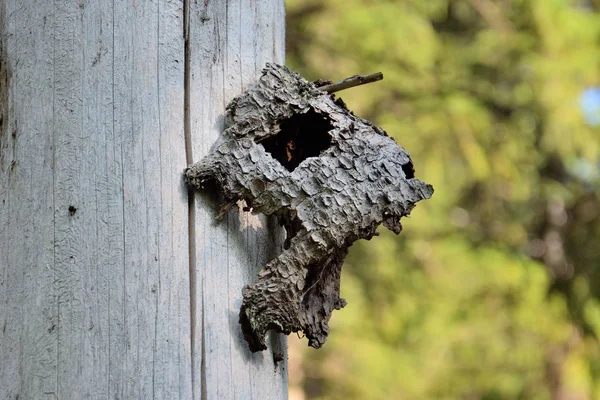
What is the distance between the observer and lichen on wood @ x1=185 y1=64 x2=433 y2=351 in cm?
150

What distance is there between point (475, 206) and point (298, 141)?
5.98 m

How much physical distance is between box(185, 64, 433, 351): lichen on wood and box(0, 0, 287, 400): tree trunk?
54 millimetres

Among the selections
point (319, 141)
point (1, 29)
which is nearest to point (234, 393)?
point (319, 141)

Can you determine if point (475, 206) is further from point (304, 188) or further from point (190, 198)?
point (190, 198)

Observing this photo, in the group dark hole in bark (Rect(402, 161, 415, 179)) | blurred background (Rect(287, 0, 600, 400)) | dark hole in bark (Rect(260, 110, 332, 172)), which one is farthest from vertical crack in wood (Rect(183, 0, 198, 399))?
blurred background (Rect(287, 0, 600, 400))

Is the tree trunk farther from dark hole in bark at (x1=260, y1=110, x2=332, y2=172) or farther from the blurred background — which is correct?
the blurred background

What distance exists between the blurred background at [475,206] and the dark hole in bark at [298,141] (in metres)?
3.60

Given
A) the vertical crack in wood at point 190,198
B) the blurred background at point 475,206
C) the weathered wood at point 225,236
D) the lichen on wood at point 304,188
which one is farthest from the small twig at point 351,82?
the blurred background at point 475,206

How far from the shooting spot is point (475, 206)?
7.38 metres

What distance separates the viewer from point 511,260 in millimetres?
6055

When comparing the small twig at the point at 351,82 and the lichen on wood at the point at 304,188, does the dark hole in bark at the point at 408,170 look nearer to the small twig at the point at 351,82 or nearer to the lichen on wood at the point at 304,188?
the lichen on wood at the point at 304,188

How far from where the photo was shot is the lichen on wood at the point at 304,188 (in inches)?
59.0

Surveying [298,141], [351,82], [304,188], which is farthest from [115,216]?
[351,82]

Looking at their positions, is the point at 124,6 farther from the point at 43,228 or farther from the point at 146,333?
the point at 146,333
